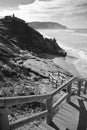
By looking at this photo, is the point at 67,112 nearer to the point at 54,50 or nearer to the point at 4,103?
the point at 4,103

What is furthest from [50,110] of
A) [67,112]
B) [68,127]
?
[67,112]

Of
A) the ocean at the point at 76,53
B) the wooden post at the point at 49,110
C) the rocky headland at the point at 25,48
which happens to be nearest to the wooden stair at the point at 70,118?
the wooden post at the point at 49,110

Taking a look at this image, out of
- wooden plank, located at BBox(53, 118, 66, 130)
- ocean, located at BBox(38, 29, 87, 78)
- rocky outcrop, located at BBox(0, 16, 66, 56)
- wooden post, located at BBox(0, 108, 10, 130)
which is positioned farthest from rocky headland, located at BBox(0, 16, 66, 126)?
wooden post, located at BBox(0, 108, 10, 130)

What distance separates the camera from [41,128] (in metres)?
3.87

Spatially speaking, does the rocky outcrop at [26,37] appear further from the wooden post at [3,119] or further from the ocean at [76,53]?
the wooden post at [3,119]

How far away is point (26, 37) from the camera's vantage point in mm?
34500

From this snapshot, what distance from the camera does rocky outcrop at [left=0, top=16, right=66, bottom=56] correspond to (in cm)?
3098

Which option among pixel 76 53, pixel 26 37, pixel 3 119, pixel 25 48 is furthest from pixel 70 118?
pixel 26 37

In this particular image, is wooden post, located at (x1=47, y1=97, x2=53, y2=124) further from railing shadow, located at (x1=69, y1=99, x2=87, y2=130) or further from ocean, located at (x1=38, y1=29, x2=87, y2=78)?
ocean, located at (x1=38, y1=29, x2=87, y2=78)

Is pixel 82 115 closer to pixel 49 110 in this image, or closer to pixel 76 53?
pixel 49 110

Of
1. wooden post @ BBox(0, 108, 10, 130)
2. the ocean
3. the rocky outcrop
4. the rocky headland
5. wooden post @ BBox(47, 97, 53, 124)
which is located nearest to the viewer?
wooden post @ BBox(0, 108, 10, 130)

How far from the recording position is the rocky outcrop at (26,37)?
3098 cm

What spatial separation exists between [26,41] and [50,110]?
29771 mm

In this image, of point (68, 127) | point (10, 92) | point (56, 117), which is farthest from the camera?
point (10, 92)
